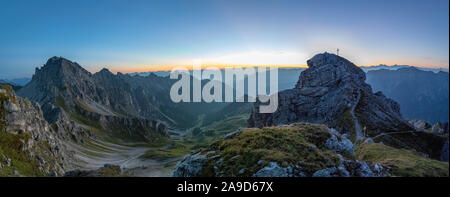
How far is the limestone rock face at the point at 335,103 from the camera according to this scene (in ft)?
250

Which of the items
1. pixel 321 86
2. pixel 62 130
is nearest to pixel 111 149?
pixel 62 130

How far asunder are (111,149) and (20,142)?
331 ft

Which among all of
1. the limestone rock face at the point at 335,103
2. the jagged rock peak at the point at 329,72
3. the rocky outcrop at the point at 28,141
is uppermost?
the jagged rock peak at the point at 329,72

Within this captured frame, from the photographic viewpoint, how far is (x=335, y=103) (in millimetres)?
89000

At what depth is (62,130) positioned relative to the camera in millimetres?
173500

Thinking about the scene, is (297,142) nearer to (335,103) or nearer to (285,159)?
(285,159)

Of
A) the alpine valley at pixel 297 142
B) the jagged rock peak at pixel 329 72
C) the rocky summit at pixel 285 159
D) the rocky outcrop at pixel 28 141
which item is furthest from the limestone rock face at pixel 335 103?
the rocky outcrop at pixel 28 141

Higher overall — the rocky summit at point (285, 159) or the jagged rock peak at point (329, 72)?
the jagged rock peak at point (329, 72)

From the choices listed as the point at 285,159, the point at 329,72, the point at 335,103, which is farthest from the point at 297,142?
the point at 329,72

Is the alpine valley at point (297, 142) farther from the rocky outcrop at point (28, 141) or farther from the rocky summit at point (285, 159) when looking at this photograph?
the rocky outcrop at point (28, 141)

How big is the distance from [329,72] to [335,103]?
21.1 metres

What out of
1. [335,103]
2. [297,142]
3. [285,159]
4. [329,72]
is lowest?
[335,103]

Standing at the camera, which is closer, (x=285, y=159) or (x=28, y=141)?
(x=285, y=159)
